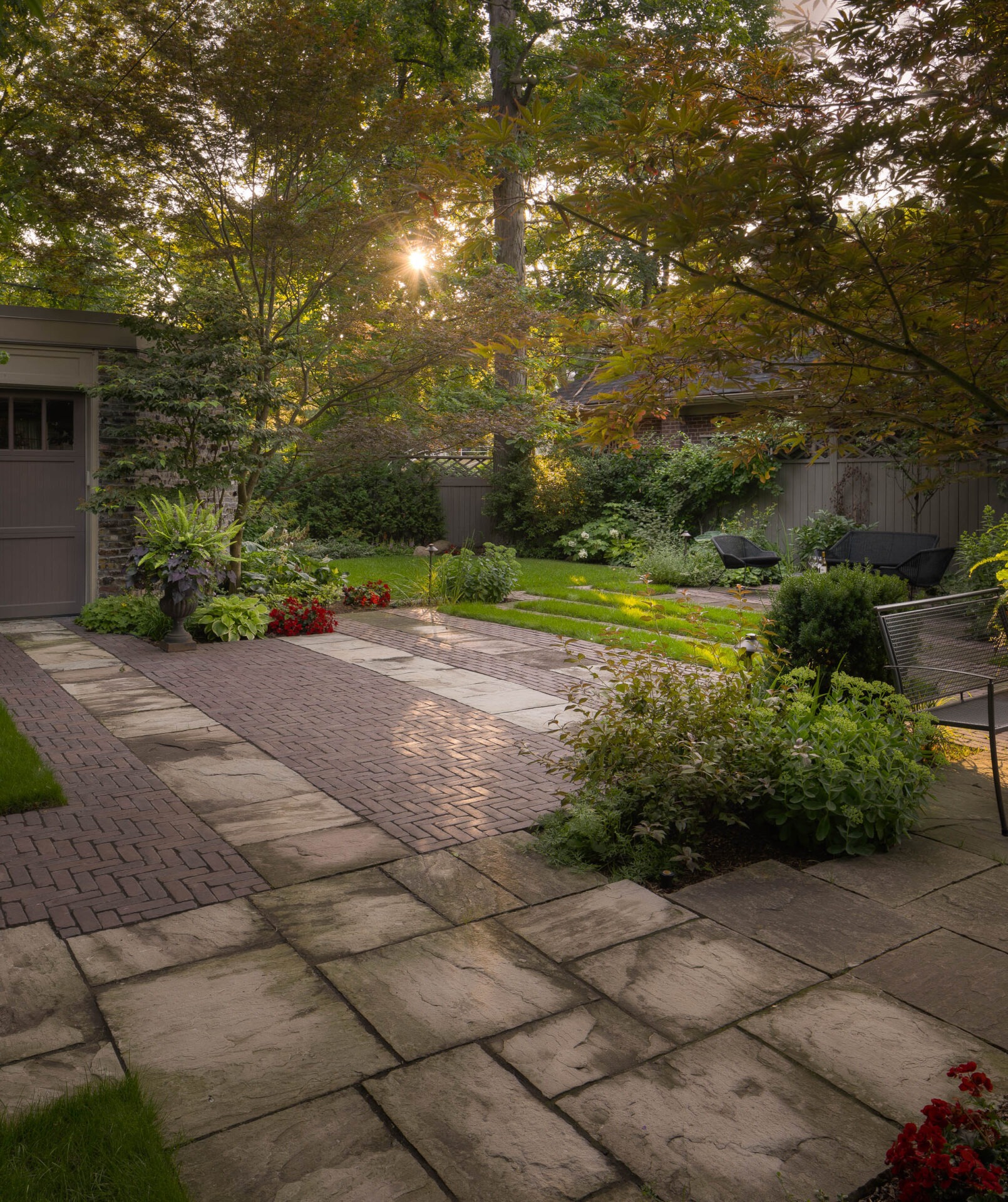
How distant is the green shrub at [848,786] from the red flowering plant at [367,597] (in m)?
7.97

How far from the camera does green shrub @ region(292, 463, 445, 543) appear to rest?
59.6 feet

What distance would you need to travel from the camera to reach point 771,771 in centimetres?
417

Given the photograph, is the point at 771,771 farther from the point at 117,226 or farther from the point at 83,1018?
the point at 117,226

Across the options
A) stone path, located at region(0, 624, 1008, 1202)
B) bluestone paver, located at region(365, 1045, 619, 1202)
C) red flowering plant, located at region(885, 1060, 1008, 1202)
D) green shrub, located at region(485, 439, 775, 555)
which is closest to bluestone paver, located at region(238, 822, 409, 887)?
stone path, located at region(0, 624, 1008, 1202)

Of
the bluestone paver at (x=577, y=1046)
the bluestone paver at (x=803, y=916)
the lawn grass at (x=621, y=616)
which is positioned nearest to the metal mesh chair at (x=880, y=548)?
the lawn grass at (x=621, y=616)

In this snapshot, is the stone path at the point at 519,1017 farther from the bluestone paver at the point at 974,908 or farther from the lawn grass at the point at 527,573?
the lawn grass at the point at 527,573

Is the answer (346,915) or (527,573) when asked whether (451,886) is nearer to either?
(346,915)

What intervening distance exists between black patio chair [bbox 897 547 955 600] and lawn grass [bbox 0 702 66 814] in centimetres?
884

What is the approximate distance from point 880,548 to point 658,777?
8.65 meters

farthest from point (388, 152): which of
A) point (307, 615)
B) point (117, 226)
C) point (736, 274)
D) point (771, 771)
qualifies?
point (736, 274)

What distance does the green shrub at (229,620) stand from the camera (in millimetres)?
9484

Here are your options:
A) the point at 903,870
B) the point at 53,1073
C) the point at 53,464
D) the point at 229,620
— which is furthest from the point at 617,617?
the point at 53,1073

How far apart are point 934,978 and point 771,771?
4.25 ft

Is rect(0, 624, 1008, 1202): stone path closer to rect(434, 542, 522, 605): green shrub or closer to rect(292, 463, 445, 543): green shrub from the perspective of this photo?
rect(434, 542, 522, 605): green shrub
